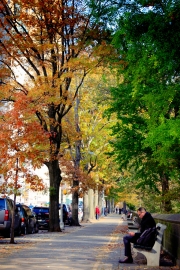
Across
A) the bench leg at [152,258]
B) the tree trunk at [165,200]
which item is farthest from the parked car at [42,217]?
the bench leg at [152,258]

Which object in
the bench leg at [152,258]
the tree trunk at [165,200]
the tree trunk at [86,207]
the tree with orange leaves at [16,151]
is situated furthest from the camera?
the tree trunk at [86,207]

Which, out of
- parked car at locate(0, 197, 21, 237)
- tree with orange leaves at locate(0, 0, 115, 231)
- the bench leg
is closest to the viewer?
the bench leg

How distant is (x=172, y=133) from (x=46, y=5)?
678 inches

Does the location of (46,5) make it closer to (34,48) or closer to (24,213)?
(34,48)

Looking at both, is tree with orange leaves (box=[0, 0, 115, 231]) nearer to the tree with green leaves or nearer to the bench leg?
the tree with green leaves

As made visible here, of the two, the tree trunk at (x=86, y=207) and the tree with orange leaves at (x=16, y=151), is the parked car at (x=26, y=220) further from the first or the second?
the tree trunk at (x=86, y=207)

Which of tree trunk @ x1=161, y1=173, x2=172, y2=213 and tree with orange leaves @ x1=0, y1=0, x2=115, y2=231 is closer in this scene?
tree trunk @ x1=161, y1=173, x2=172, y2=213

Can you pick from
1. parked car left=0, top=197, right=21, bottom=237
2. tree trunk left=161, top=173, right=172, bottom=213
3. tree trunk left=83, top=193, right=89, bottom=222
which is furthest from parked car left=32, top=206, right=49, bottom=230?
parked car left=0, top=197, right=21, bottom=237

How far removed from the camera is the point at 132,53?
13.3 metres

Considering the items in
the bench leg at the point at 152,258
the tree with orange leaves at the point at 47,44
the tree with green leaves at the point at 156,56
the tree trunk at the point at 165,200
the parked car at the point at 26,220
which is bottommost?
Answer: the bench leg at the point at 152,258

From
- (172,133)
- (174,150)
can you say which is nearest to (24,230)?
(174,150)

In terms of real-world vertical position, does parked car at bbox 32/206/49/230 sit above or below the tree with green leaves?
below

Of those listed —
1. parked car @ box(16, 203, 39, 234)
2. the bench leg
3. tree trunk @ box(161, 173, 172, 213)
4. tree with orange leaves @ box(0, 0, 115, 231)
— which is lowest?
the bench leg

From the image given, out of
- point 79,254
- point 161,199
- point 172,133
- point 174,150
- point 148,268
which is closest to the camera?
point 172,133
